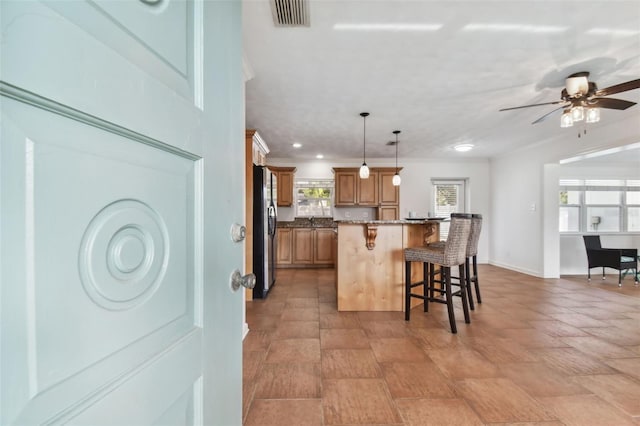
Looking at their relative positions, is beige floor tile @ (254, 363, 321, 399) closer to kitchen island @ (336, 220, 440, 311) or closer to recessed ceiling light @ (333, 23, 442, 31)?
kitchen island @ (336, 220, 440, 311)

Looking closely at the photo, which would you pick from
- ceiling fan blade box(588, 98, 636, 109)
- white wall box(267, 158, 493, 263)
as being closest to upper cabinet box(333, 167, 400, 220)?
white wall box(267, 158, 493, 263)

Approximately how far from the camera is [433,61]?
249cm

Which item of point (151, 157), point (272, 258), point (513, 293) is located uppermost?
point (151, 157)

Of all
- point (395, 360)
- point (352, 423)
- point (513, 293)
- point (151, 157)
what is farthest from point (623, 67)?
point (151, 157)

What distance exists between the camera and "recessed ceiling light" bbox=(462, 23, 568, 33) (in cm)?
204

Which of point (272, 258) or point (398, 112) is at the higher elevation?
point (398, 112)

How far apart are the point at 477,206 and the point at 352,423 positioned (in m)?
6.23

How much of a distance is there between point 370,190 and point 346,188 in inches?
20.7

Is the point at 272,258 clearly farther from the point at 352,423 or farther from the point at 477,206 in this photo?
the point at 477,206

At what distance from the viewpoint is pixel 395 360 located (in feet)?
7.04

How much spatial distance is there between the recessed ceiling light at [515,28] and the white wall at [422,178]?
14.5 ft

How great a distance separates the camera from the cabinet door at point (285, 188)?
245 inches

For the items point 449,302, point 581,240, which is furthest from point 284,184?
point 581,240

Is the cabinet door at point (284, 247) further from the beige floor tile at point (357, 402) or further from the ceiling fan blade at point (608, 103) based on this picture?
the ceiling fan blade at point (608, 103)
